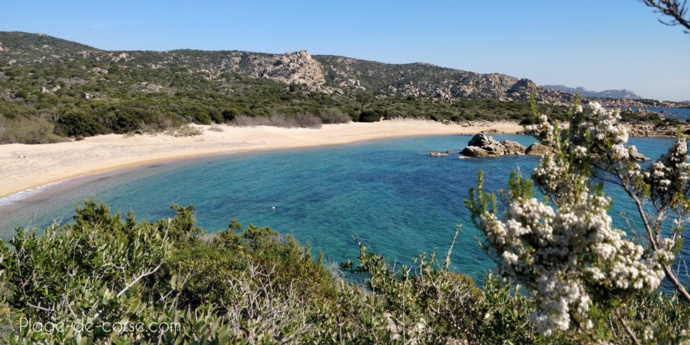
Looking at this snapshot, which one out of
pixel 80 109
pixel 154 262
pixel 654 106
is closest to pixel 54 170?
pixel 80 109

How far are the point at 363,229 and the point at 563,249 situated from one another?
54.1 ft

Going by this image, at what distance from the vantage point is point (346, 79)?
113250mm

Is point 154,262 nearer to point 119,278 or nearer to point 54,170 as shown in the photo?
point 119,278

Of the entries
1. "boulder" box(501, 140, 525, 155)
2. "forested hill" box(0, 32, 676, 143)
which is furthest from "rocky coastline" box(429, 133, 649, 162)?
"forested hill" box(0, 32, 676, 143)

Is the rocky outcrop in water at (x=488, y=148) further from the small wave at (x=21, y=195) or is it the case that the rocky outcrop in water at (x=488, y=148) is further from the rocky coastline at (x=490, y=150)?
the small wave at (x=21, y=195)

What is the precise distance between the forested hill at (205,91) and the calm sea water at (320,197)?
41.7 feet

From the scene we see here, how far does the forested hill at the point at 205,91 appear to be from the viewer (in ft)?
131

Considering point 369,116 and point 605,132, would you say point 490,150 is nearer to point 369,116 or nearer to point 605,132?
point 369,116

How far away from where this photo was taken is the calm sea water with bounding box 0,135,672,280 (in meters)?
17.8

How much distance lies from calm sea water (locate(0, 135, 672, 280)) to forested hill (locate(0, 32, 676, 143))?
41.7ft

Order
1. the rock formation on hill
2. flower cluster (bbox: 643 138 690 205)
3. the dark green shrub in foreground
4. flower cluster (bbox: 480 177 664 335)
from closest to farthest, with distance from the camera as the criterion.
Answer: flower cluster (bbox: 480 177 664 335) < flower cluster (bbox: 643 138 690 205) < the dark green shrub in foreground < the rock formation on hill

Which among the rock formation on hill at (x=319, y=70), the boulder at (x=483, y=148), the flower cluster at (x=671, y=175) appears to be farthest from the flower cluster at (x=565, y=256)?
the rock formation on hill at (x=319, y=70)

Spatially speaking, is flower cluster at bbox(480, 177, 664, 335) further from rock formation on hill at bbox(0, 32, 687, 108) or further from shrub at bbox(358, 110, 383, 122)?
rock formation on hill at bbox(0, 32, 687, 108)

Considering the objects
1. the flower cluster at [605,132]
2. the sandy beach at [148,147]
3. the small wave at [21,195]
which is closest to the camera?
the flower cluster at [605,132]
